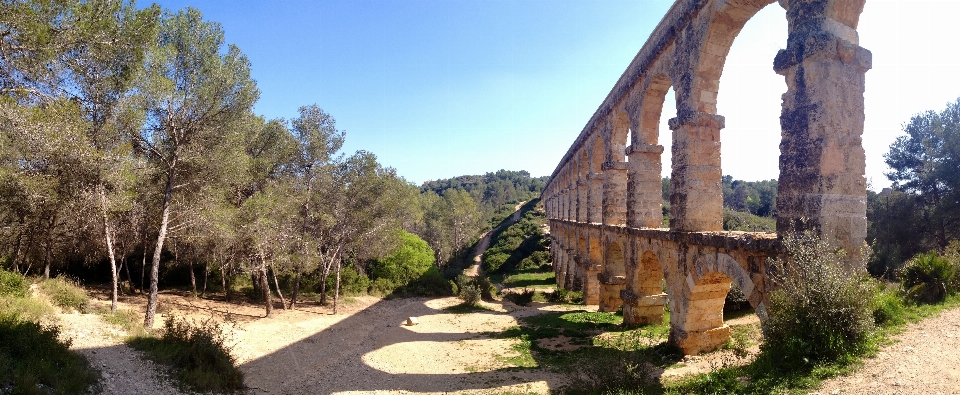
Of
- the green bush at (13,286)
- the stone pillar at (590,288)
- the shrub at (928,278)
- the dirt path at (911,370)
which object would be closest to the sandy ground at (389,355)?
the dirt path at (911,370)

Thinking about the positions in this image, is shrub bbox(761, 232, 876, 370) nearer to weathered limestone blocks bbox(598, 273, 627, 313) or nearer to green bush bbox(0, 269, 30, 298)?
weathered limestone blocks bbox(598, 273, 627, 313)

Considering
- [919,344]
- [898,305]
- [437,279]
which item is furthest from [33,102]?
[437,279]

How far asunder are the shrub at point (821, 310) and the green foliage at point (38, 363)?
8.72m

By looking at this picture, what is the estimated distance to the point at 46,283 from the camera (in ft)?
35.9

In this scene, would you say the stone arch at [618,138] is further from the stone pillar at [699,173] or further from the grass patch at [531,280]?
the grass patch at [531,280]

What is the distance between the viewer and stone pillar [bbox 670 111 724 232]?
863cm

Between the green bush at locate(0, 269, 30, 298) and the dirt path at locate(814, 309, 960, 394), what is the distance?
13.6 meters

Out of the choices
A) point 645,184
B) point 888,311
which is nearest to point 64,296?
point 645,184

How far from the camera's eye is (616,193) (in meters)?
13.8

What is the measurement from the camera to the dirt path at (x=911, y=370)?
160 inches

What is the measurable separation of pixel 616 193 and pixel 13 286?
15.0 meters

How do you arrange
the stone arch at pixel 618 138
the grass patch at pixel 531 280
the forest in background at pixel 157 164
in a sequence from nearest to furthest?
1. the forest in background at pixel 157 164
2. the stone arch at pixel 618 138
3. the grass patch at pixel 531 280

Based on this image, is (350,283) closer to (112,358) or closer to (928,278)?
(112,358)

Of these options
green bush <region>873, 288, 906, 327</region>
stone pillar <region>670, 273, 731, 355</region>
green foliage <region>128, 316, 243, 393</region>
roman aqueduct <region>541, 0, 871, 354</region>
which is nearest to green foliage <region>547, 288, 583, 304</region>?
roman aqueduct <region>541, 0, 871, 354</region>
